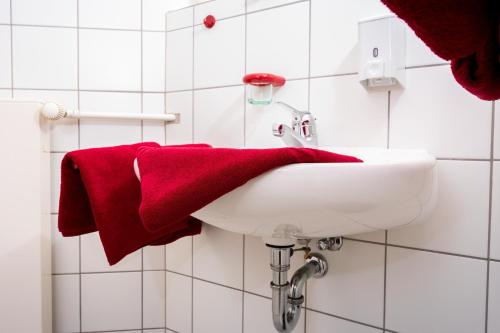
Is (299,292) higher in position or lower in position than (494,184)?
lower

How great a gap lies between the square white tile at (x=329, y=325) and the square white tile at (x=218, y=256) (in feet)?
0.75

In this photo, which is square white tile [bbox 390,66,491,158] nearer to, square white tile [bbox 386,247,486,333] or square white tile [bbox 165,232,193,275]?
square white tile [bbox 386,247,486,333]

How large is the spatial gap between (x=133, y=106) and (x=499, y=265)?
1.08 meters

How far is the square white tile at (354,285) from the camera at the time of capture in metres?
0.85

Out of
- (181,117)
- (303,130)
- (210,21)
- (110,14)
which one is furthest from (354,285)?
(110,14)

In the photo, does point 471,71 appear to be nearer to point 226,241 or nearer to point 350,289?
point 350,289

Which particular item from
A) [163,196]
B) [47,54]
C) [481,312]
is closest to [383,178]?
[163,196]

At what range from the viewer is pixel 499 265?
0.73 m

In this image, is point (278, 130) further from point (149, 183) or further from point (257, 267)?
point (257, 267)

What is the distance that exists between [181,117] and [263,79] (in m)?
0.39

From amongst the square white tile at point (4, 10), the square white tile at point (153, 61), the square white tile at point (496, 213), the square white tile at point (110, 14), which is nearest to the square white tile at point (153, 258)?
the square white tile at point (153, 61)

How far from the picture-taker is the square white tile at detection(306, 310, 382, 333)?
0.88 meters

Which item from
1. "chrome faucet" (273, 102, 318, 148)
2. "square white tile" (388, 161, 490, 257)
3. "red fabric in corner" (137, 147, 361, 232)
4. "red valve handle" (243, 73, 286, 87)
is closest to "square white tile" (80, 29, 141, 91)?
"red valve handle" (243, 73, 286, 87)

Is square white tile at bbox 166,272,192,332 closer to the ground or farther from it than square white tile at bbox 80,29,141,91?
closer to the ground
